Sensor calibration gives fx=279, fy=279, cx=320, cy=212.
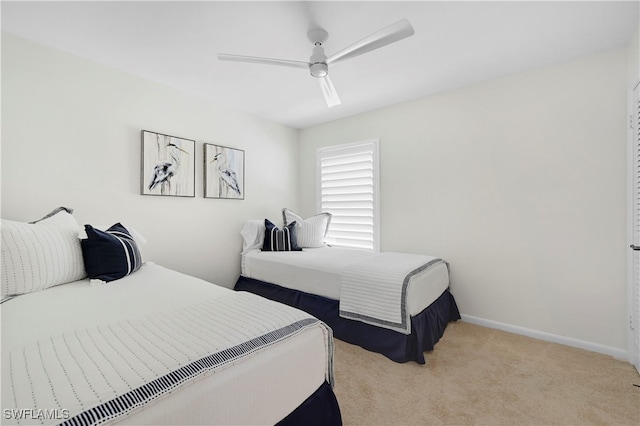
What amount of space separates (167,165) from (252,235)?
1.19 m

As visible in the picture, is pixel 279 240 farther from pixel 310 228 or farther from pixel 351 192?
pixel 351 192

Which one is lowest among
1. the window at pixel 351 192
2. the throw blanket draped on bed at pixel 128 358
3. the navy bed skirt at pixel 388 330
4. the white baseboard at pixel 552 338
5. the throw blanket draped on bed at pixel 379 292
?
the white baseboard at pixel 552 338

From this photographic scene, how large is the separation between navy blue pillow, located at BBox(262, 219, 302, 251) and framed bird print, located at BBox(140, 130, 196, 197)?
939mm

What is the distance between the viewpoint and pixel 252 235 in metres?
3.40

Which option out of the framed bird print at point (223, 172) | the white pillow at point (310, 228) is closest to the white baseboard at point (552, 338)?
the white pillow at point (310, 228)

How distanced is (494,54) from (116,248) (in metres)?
3.17

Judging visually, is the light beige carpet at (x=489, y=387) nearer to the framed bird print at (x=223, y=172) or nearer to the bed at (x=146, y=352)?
the bed at (x=146, y=352)

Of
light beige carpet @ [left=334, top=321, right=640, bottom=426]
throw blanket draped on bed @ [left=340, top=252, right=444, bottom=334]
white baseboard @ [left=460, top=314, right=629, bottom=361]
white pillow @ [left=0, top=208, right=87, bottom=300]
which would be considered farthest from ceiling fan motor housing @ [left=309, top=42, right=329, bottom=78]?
white baseboard @ [left=460, top=314, right=629, bottom=361]

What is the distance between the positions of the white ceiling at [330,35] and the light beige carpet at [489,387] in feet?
7.79

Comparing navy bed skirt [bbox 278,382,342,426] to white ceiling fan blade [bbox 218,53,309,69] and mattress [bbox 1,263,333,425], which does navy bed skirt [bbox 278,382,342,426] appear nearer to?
mattress [bbox 1,263,333,425]

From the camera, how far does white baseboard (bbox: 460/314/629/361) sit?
2135 millimetres

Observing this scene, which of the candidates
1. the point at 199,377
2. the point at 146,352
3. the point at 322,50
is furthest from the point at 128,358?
the point at 322,50

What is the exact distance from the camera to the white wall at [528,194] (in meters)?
2.18

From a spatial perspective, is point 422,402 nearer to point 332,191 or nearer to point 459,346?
point 459,346
